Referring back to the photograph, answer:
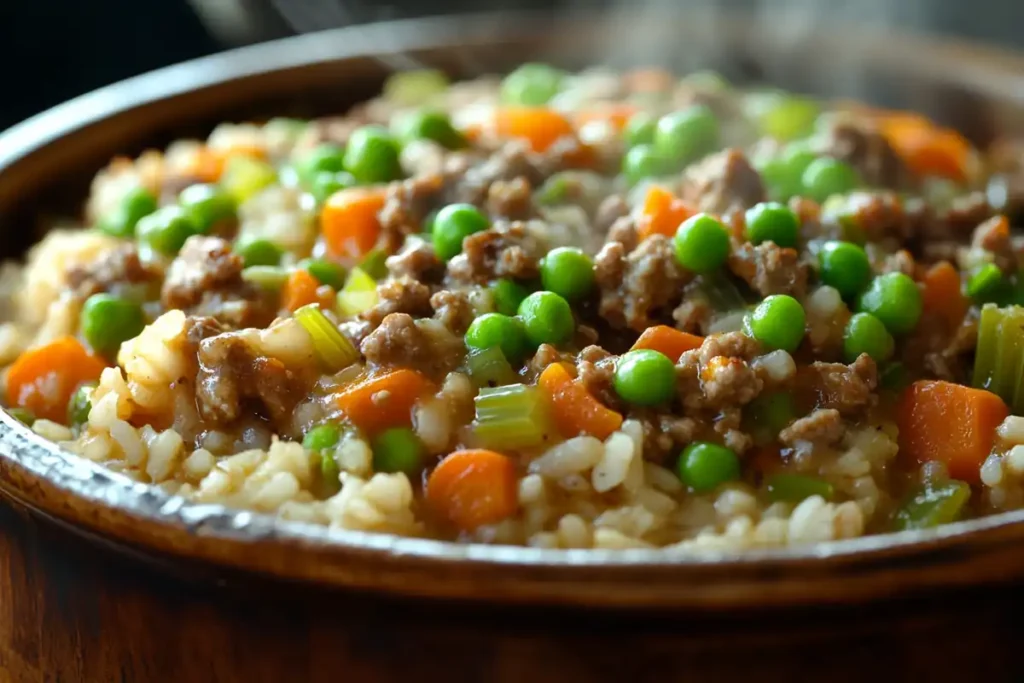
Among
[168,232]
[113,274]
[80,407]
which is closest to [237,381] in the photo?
[80,407]

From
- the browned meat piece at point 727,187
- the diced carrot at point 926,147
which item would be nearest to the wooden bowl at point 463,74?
the diced carrot at point 926,147

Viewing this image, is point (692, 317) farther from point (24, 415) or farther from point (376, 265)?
point (24, 415)

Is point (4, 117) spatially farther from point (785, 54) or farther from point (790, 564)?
point (790, 564)

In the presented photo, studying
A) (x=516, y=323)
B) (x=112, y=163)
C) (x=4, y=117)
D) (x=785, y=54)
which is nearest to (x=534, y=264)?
(x=516, y=323)

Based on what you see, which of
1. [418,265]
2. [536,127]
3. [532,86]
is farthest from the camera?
[532,86]

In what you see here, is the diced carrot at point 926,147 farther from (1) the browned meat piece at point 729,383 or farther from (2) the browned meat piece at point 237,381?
(2) the browned meat piece at point 237,381

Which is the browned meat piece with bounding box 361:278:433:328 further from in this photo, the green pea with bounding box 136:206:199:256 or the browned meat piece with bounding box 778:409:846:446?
the browned meat piece with bounding box 778:409:846:446

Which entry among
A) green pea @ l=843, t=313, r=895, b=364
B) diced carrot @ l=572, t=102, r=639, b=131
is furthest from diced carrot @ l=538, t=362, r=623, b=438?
diced carrot @ l=572, t=102, r=639, b=131
